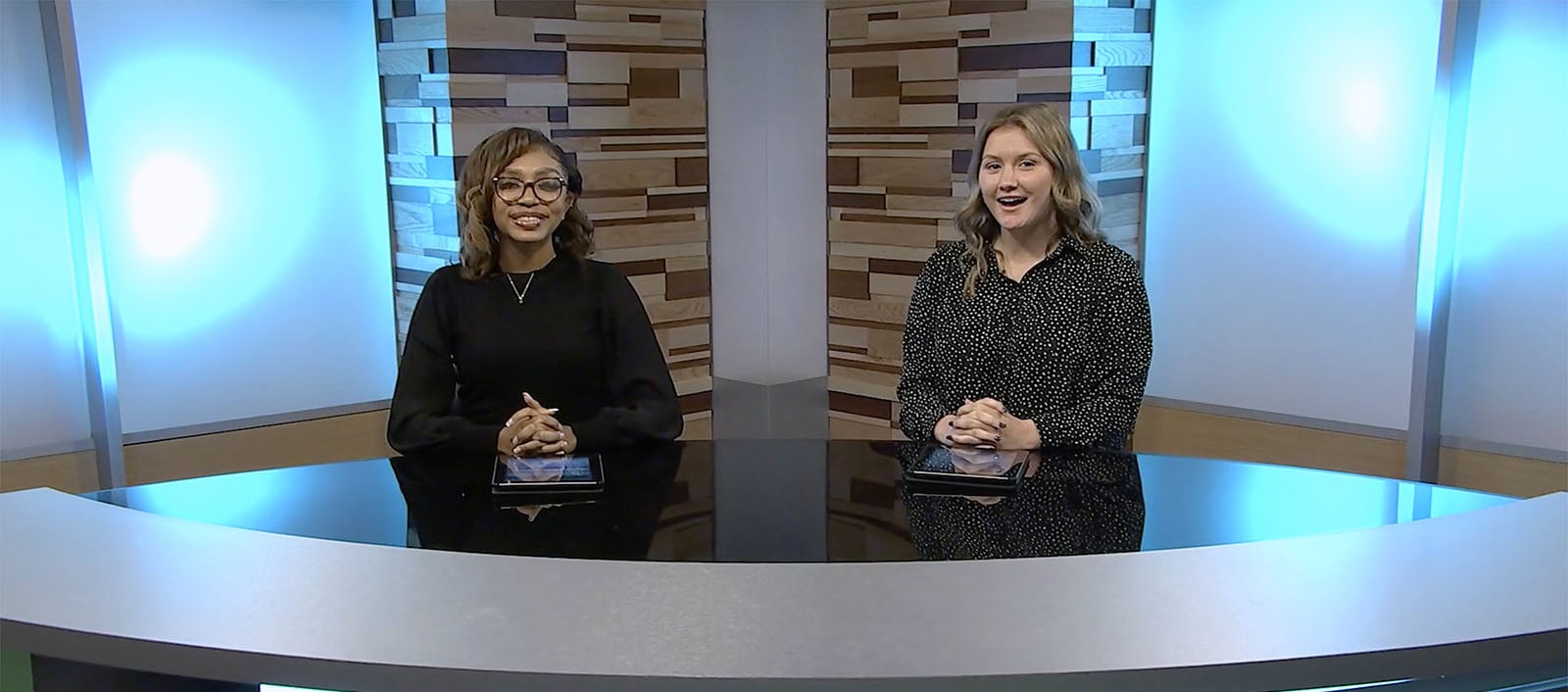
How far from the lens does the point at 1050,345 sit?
2.39 m

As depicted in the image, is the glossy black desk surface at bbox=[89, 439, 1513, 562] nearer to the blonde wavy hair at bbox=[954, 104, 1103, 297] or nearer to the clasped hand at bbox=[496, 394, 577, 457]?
the clasped hand at bbox=[496, 394, 577, 457]

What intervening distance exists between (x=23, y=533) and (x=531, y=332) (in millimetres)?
1044

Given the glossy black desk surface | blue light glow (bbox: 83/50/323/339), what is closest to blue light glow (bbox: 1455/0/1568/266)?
the glossy black desk surface

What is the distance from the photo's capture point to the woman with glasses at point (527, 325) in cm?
242

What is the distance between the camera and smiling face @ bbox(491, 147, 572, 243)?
241 cm

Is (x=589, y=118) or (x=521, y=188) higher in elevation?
(x=589, y=118)

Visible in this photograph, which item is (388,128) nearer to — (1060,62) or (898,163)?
(898,163)

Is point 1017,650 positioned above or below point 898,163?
below

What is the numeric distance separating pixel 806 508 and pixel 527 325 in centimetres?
89

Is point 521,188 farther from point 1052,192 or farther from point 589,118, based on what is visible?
point 589,118

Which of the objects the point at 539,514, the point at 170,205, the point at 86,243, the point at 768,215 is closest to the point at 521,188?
the point at 539,514

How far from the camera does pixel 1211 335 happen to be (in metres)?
3.90

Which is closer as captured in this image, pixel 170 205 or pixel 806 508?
pixel 806 508

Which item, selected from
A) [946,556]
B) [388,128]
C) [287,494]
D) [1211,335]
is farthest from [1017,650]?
[388,128]
